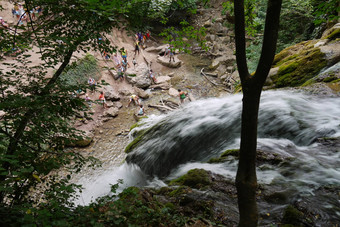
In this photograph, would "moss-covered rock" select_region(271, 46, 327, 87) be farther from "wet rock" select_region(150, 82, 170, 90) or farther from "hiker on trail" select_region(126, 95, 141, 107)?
"wet rock" select_region(150, 82, 170, 90)

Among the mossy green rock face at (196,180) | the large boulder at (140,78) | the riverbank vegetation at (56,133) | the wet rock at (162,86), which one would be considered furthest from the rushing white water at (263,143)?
the large boulder at (140,78)

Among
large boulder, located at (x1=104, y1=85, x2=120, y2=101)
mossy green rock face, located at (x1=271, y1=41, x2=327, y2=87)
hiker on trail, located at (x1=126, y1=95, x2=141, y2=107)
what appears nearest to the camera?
mossy green rock face, located at (x1=271, y1=41, x2=327, y2=87)

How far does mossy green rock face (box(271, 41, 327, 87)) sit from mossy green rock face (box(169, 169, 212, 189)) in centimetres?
495

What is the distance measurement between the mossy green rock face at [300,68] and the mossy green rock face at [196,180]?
495 cm

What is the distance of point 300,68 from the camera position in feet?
22.5

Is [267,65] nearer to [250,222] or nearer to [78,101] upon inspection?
[250,222]

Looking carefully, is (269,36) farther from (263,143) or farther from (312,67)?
(312,67)

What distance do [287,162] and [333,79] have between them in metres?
3.96

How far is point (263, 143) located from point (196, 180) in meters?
1.83

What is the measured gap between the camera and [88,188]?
7.84m

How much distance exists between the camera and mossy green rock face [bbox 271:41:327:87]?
6.57 meters

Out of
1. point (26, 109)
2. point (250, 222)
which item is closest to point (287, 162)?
point (250, 222)

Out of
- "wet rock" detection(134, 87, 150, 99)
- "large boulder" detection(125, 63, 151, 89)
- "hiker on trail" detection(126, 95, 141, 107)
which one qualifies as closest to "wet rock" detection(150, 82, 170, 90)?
"large boulder" detection(125, 63, 151, 89)

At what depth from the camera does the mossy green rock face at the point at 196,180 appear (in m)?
3.80
